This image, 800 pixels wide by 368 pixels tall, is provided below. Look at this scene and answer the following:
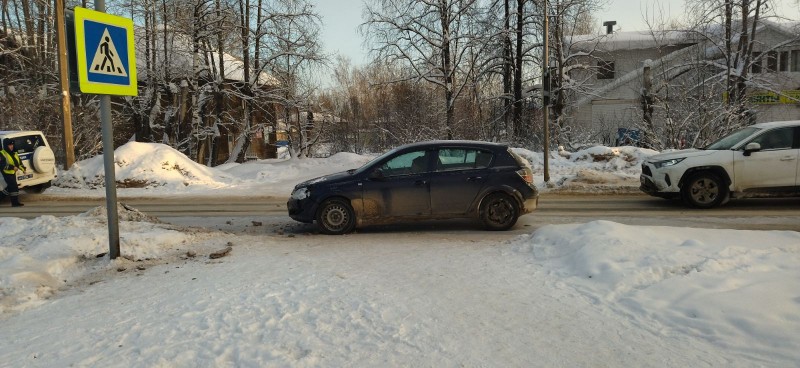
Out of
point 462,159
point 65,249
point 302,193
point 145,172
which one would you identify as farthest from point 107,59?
point 145,172

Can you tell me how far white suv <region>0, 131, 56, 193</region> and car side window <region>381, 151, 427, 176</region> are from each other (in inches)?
463

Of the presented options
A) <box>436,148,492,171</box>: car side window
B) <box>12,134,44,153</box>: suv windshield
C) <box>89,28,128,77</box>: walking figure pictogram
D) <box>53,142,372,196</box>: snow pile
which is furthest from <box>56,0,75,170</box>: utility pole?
<box>436,148,492,171</box>: car side window

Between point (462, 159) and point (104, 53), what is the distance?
514 cm

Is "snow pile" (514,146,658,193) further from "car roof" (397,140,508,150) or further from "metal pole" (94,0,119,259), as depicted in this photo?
"metal pole" (94,0,119,259)

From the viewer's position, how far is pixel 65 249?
21.0 feet

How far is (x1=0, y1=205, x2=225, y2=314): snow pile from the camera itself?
5242 millimetres

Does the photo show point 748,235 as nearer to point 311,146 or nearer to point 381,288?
point 381,288

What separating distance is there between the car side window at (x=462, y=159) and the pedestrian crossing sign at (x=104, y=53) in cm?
448

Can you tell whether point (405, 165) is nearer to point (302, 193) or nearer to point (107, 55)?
point (302, 193)

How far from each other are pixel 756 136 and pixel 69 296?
447 inches

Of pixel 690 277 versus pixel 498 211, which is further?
pixel 498 211

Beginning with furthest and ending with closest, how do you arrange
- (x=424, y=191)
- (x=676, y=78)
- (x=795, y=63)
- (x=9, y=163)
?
(x=795, y=63), (x=676, y=78), (x=9, y=163), (x=424, y=191)

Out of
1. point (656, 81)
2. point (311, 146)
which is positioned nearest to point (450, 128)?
point (311, 146)

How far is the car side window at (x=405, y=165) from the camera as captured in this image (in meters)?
8.32
